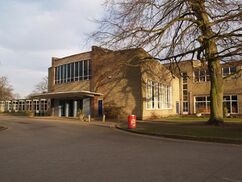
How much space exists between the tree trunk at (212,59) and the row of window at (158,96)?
1146 cm

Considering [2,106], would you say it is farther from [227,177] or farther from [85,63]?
[227,177]

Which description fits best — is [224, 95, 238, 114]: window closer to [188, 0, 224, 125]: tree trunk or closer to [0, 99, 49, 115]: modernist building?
[188, 0, 224, 125]: tree trunk

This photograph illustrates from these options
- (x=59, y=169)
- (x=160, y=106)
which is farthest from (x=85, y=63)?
(x=59, y=169)

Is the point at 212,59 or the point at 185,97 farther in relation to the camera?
the point at 185,97

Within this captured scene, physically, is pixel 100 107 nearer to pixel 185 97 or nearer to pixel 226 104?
pixel 185 97

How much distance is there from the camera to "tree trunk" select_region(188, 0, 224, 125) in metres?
20.2

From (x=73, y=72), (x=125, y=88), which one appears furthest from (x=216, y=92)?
(x=73, y=72)

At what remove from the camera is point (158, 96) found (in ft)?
125

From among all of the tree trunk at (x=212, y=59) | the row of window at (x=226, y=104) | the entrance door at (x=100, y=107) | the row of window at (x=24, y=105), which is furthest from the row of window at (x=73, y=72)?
the row of window at (x=226, y=104)

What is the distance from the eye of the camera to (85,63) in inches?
1535

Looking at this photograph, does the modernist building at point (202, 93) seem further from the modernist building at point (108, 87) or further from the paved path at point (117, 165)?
the paved path at point (117, 165)

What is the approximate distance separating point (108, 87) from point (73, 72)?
7.65 m

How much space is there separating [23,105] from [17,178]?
196 feet

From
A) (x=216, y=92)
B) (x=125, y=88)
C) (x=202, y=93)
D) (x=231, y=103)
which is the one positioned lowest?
(x=231, y=103)
